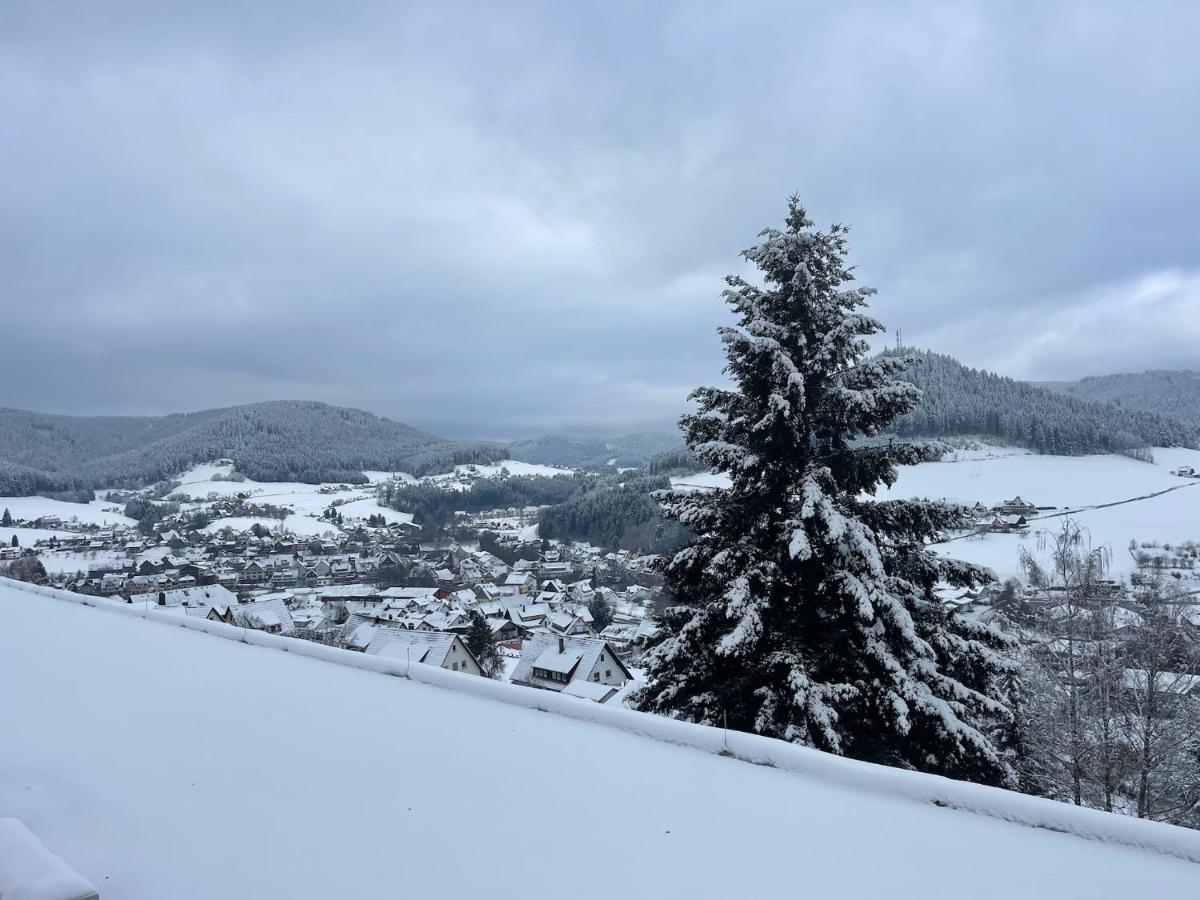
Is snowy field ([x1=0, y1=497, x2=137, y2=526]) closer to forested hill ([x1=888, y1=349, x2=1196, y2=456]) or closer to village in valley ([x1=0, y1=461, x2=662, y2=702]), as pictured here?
village in valley ([x1=0, y1=461, x2=662, y2=702])

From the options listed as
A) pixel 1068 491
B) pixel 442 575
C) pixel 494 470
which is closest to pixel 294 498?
pixel 494 470

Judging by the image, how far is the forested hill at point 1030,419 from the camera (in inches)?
3716

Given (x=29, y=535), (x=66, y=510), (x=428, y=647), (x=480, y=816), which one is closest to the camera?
(x=480, y=816)

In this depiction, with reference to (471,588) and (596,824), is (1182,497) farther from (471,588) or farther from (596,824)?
(596,824)

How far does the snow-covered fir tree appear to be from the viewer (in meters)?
5.25

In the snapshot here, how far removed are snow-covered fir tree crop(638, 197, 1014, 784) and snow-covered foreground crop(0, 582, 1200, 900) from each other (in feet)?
10.00

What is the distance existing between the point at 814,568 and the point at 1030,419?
118 metres

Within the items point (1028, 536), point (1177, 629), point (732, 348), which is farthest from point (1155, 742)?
point (1028, 536)

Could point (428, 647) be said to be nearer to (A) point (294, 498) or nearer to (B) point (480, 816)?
(B) point (480, 816)

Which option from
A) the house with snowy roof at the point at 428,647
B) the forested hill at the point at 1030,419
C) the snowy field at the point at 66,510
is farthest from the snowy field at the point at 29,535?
the forested hill at the point at 1030,419

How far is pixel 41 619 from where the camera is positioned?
5.39 metres

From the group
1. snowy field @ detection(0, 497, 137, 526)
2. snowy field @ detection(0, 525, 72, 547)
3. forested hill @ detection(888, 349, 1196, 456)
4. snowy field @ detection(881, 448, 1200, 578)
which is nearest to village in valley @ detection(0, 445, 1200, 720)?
snowy field @ detection(0, 525, 72, 547)

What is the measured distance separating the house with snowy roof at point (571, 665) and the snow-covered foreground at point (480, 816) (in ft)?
→ 79.2

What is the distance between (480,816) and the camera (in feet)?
6.32
